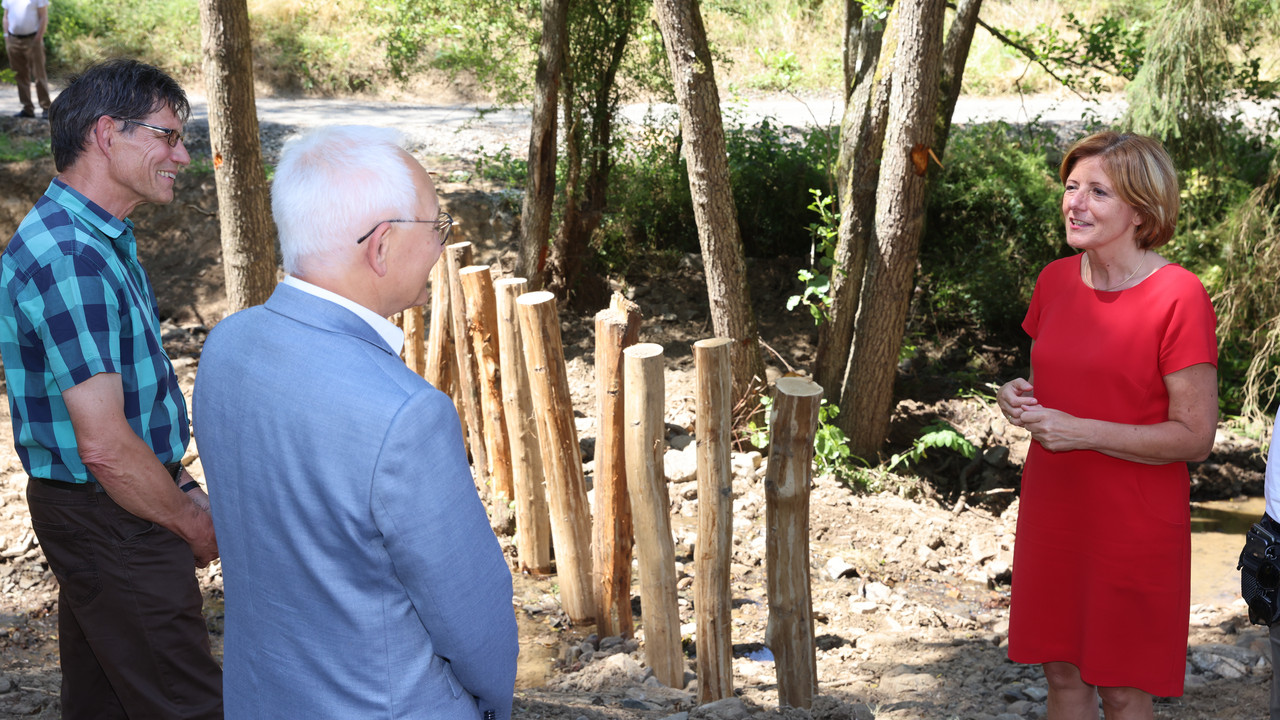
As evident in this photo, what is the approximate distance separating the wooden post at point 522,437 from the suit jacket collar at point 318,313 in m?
2.66

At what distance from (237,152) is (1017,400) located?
4.10m

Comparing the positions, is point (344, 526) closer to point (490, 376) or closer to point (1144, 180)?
point (1144, 180)

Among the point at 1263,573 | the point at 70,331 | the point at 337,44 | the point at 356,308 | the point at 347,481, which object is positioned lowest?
the point at 1263,573

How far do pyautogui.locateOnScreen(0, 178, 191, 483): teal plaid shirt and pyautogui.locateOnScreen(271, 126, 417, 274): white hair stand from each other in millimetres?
914

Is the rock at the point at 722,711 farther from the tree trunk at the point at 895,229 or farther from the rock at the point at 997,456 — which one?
the rock at the point at 997,456

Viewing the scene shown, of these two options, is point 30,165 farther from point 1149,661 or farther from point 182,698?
point 1149,661

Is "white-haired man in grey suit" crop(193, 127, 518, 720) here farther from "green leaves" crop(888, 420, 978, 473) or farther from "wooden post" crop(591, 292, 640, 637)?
"green leaves" crop(888, 420, 978, 473)

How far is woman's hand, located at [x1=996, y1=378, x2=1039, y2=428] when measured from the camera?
2613 mm

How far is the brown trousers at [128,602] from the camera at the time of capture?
2412 millimetres

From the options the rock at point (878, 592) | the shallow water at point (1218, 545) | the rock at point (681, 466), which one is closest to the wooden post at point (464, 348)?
the rock at point (681, 466)

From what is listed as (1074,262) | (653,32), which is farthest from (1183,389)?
(653,32)

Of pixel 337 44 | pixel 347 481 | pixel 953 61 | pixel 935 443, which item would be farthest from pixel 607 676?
pixel 337 44

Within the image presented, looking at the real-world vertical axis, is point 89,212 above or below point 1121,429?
above

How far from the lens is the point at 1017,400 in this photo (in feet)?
8.67
